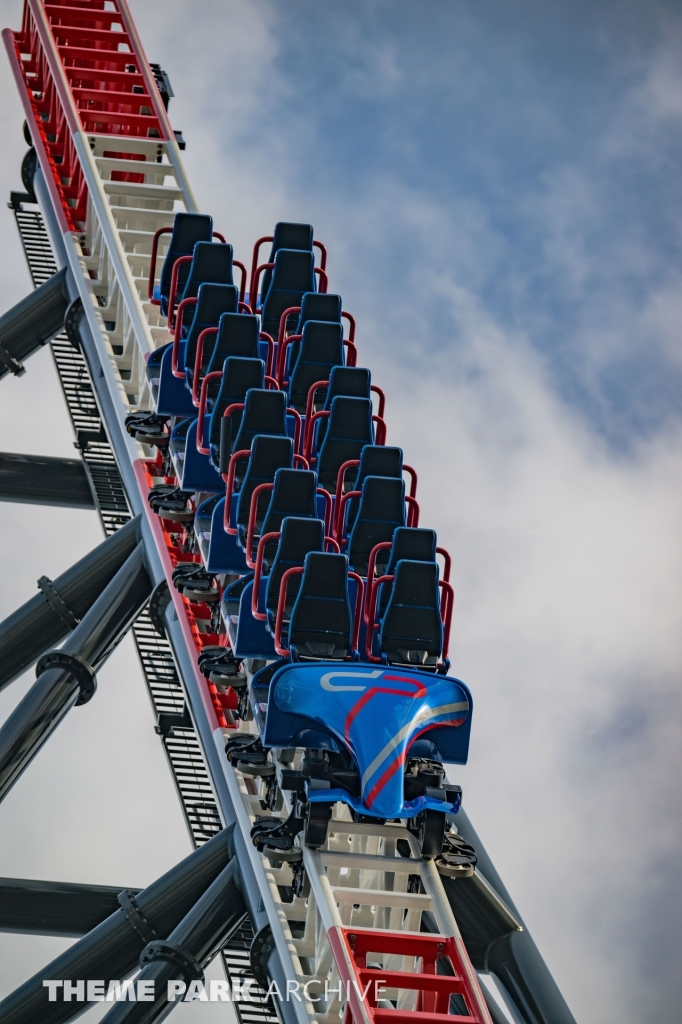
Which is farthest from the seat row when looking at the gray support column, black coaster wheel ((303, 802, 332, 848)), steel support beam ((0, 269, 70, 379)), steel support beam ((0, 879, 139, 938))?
steel support beam ((0, 879, 139, 938))

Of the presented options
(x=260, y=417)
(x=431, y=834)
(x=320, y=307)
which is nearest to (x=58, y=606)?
(x=260, y=417)

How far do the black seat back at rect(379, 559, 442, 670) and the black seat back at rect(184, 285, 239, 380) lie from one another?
2789mm

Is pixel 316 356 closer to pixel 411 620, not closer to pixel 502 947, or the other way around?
pixel 411 620

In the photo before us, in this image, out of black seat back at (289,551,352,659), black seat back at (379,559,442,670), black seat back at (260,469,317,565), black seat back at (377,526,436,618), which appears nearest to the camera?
black seat back at (289,551,352,659)

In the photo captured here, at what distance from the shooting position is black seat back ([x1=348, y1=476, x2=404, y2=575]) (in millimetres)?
9492

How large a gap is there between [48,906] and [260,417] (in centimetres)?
298

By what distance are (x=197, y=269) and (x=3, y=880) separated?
3.90 meters

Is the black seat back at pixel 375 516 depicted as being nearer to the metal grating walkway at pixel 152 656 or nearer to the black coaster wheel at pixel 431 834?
the metal grating walkway at pixel 152 656

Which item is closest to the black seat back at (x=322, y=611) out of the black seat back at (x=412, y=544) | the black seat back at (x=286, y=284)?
the black seat back at (x=412, y=544)

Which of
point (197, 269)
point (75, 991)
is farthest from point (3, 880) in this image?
point (197, 269)

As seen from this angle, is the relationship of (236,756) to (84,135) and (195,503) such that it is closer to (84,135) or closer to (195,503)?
(195,503)

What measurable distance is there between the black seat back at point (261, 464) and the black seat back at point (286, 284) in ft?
8.10

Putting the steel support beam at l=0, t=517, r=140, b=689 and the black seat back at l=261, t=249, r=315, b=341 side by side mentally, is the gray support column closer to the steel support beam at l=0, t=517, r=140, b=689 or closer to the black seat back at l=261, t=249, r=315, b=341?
the steel support beam at l=0, t=517, r=140, b=689

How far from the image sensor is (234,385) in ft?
34.0
